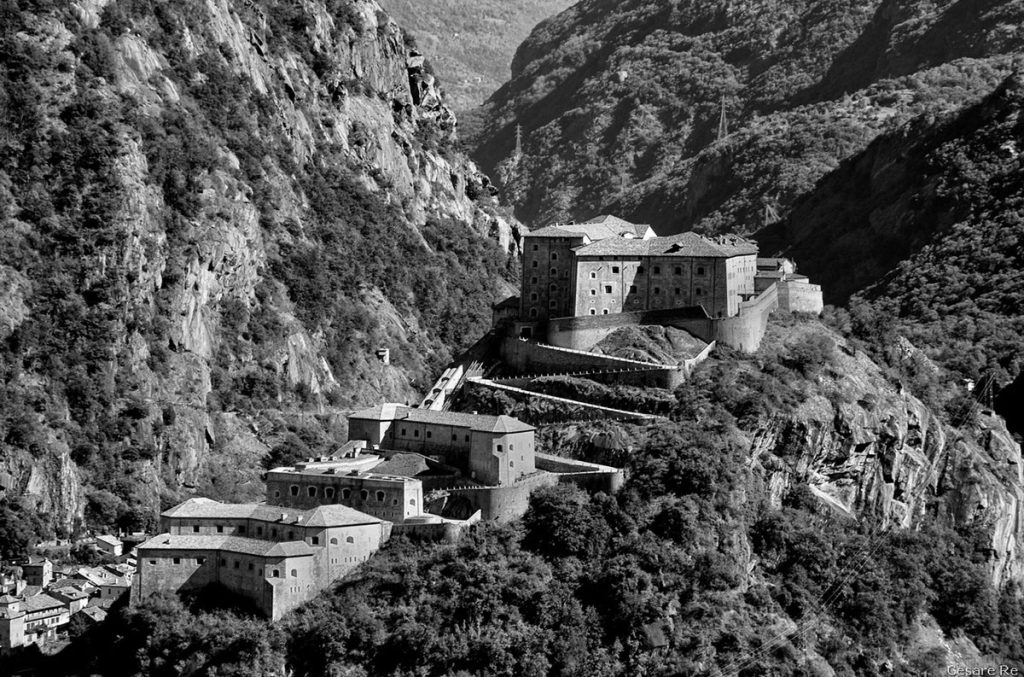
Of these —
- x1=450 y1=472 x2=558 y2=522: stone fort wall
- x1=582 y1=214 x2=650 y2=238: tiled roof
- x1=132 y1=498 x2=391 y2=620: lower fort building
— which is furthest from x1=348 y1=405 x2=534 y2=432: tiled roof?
x1=582 y1=214 x2=650 y2=238: tiled roof

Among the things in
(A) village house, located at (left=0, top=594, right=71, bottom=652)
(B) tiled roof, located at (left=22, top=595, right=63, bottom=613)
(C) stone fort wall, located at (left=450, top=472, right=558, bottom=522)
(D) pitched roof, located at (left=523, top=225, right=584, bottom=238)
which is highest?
(D) pitched roof, located at (left=523, top=225, right=584, bottom=238)

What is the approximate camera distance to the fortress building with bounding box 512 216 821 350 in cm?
10025

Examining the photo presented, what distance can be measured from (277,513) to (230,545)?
2.62 metres

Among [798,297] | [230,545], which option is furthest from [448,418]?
[798,297]

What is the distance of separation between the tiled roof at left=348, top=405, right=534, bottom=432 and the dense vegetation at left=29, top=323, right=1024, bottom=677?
3.73 metres

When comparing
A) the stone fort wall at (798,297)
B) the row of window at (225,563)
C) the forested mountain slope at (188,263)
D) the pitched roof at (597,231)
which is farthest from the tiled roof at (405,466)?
the stone fort wall at (798,297)

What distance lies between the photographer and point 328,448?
12425cm

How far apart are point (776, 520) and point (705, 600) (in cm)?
844

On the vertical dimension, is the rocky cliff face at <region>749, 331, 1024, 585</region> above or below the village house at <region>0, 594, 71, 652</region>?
above

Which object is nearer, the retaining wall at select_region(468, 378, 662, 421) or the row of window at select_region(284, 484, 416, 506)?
the row of window at select_region(284, 484, 416, 506)

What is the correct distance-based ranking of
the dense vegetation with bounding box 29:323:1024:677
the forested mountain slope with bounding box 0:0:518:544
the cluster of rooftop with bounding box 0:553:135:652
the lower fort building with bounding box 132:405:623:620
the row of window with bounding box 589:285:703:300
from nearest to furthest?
1. the dense vegetation with bounding box 29:323:1024:677
2. the lower fort building with bounding box 132:405:623:620
3. the cluster of rooftop with bounding box 0:553:135:652
4. the row of window with bounding box 589:285:703:300
5. the forested mountain slope with bounding box 0:0:518:544

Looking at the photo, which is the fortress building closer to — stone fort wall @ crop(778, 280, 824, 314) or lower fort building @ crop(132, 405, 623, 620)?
stone fort wall @ crop(778, 280, 824, 314)

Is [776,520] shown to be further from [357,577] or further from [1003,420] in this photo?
[1003,420]

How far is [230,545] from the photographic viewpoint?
8281 cm
